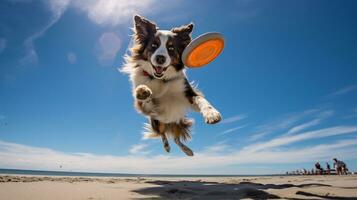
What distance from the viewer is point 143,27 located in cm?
701

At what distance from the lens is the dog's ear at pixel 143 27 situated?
696cm

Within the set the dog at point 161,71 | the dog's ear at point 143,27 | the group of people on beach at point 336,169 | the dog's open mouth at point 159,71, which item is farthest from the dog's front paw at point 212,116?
the group of people on beach at point 336,169

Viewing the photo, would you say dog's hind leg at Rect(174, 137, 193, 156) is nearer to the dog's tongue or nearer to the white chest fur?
the white chest fur

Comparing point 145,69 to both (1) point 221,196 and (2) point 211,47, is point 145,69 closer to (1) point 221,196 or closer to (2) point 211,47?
(2) point 211,47

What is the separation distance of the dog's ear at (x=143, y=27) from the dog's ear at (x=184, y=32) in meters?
0.47

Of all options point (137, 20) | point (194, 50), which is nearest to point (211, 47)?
point (194, 50)

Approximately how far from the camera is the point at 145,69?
6.99 meters

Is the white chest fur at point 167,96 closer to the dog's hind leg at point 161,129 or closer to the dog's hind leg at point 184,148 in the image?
the dog's hind leg at point 161,129

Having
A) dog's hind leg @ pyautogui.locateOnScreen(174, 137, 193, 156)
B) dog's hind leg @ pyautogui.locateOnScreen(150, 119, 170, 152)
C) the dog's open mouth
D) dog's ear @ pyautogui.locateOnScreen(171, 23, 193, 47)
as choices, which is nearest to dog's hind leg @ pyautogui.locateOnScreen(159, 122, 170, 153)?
dog's hind leg @ pyautogui.locateOnScreen(150, 119, 170, 152)

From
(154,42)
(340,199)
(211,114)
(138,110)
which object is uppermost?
(154,42)

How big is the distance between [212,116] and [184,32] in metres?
2.73

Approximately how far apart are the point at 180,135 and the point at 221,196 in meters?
3.48

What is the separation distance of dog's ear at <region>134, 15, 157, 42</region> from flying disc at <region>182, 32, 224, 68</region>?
114 cm

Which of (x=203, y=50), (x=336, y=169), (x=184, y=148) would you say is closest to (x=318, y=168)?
(x=336, y=169)
